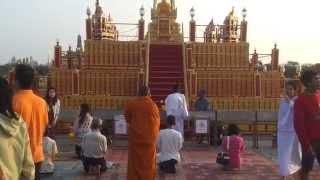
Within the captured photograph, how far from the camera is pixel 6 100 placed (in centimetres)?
458

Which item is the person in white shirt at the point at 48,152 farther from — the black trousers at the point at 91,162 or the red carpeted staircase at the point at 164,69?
the red carpeted staircase at the point at 164,69

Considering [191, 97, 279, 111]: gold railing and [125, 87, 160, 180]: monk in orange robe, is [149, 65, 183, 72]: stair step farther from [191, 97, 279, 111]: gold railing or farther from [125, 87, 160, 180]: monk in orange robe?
[125, 87, 160, 180]: monk in orange robe

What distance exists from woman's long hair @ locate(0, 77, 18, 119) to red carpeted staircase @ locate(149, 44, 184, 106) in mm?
15415

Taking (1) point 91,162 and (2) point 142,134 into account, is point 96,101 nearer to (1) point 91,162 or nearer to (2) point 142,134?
(1) point 91,162

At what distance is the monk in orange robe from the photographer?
929 cm

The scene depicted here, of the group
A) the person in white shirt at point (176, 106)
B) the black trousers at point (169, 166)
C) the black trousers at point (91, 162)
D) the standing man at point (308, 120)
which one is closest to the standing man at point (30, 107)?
the standing man at point (308, 120)

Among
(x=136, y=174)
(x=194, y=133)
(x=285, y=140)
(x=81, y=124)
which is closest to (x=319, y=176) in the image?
(x=285, y=140)

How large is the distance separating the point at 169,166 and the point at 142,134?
93.4 inches

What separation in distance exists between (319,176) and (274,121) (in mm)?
6303

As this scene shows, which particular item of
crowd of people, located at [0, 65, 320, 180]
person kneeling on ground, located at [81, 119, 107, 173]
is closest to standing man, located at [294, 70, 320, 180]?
crowd of people, located at [0, 65, 320, 180]

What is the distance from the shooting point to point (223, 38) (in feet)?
77.2

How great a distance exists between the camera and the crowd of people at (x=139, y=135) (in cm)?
455

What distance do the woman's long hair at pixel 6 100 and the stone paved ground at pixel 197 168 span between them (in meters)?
6.49

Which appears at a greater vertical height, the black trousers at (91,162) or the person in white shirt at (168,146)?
the person in white shirt at (168,146)
